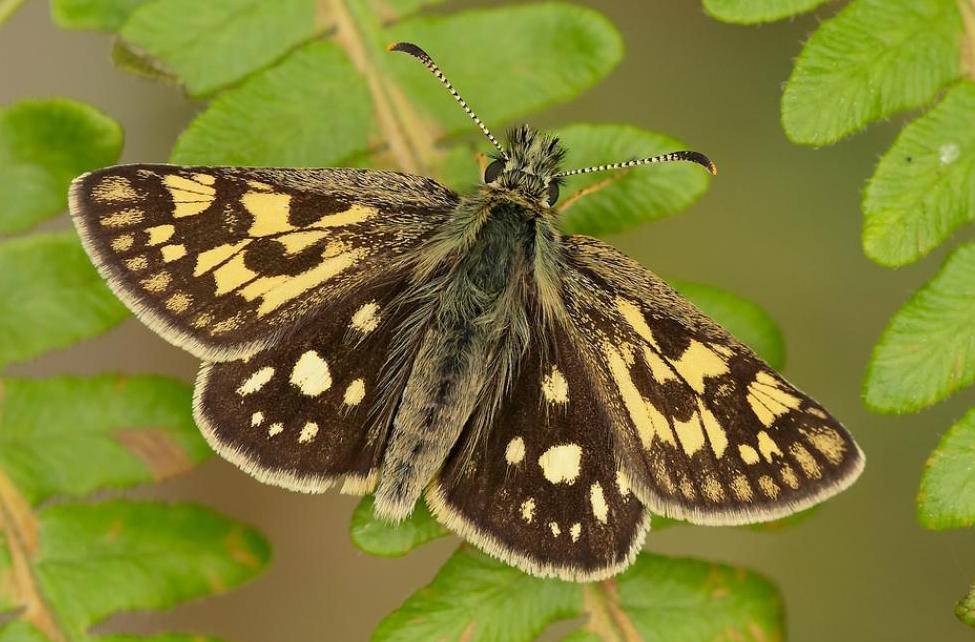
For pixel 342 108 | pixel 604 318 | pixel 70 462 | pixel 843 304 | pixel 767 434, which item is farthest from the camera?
pixel 843 304

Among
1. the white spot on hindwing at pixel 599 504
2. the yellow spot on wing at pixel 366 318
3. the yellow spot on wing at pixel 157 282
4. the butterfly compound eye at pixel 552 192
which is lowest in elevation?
the white spot on hindwing at pixel 599 504

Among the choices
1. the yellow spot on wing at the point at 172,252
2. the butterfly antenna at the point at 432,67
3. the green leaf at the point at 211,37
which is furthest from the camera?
the green leaf at the point at 211,37

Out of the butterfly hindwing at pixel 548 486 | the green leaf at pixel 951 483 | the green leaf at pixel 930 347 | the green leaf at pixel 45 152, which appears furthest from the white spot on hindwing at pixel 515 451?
the green leaf at pixel 45 152

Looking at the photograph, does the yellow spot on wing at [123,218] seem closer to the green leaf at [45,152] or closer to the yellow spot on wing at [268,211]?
the yellow spot on wing at [268,211]

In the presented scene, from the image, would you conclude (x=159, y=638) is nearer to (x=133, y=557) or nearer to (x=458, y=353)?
(x=133, y=557)

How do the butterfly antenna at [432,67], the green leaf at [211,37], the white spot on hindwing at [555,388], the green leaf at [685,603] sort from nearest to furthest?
1. the white spot on hindwing at [555,388]
2. the green leaf at [685,603]
3. the butterfly antenna at [432,67]
4. the green leaf at [211,37]

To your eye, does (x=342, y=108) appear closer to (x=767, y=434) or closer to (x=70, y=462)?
(x=70, y=462)

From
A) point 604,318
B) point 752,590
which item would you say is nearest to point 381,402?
point 604,318
